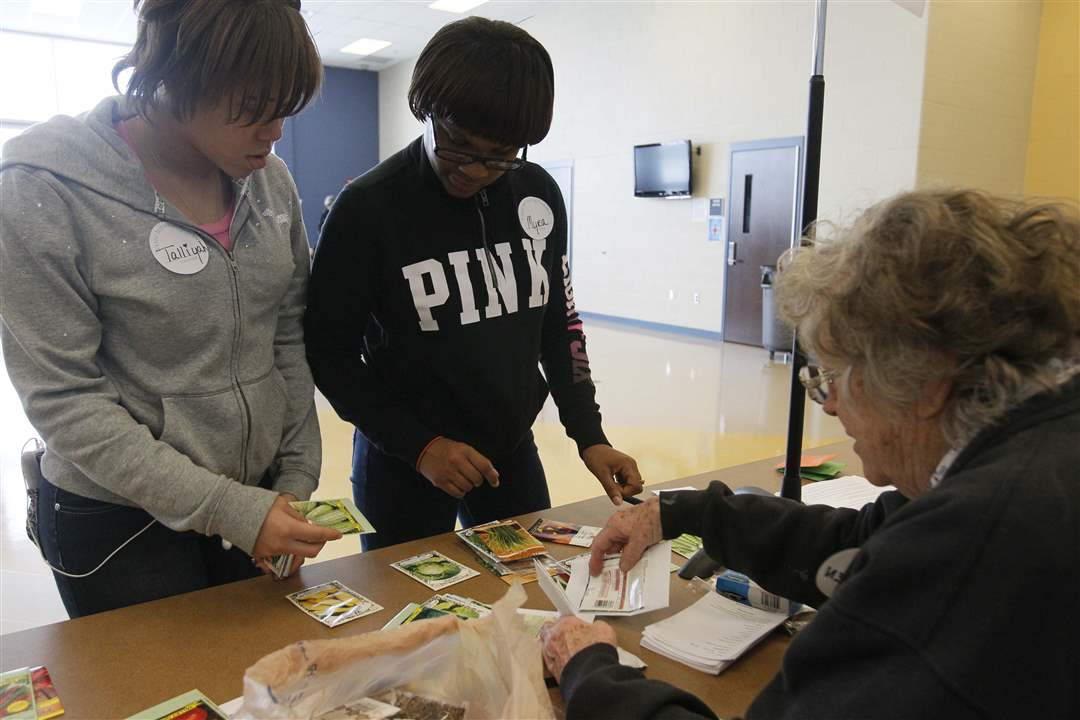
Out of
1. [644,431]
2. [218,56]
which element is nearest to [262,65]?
[218,56]

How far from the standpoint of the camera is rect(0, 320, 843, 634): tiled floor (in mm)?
2703

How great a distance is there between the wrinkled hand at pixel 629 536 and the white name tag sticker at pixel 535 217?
1.85ft

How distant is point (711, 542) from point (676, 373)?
4989 mm

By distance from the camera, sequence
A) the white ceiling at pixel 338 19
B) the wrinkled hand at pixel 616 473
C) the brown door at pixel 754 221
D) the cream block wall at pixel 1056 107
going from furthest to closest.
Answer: the white ceiling at pixel 338 19 < the brown door at pixel 754 221 < the cream block wall at pixel 1056 107 < the wrinkled hand at pixel 616 473

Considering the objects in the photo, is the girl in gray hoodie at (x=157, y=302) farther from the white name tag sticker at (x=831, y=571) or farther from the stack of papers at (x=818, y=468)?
the stack of papers at (x=818, y=468)

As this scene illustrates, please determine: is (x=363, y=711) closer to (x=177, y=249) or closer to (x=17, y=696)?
(x=17, y=696)

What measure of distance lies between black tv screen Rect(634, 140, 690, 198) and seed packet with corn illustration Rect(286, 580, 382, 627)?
6.70 m

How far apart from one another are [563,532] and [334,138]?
12.0 metres

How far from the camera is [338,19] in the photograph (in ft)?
30.4

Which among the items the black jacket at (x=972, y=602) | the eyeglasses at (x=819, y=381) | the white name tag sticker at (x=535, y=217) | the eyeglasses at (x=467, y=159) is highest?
the eyeglasses at (x=467, y=159)

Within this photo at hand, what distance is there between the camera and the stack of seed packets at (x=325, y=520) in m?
1.04

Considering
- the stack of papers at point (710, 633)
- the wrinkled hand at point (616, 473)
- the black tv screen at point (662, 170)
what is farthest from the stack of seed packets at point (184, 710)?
the black tv screen at point (662, 170)

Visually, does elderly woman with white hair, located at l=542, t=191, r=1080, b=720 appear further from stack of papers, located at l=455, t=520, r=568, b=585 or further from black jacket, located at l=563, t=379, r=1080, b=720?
stack of papers, located at l=455, t=520, r=568, b=585

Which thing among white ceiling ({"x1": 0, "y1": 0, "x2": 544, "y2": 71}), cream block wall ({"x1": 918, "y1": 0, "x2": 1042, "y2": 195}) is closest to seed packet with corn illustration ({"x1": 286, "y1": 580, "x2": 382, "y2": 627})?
cream block wall ({"x1": 918, "y1": 0, "x2": 1042, "y2": 195})
